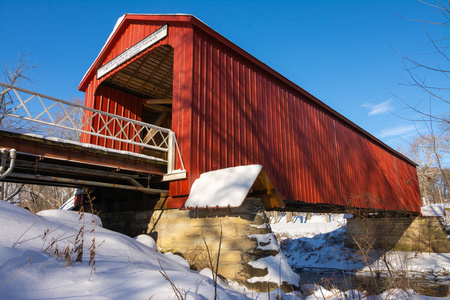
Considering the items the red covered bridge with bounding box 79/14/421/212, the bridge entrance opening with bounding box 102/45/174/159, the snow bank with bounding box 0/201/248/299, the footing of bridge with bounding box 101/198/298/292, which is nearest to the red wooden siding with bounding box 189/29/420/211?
the red covered bridge with bounding box 79/14/421/212

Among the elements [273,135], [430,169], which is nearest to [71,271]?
[273,135]

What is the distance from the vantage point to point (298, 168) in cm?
1120

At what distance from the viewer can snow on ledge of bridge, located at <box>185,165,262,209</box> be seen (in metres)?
5.74

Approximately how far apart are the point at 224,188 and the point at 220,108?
3.11m

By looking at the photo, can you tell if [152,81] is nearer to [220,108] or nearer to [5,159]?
[220,108]

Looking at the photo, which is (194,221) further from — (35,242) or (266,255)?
(35,242)

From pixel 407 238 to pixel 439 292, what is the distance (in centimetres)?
1172

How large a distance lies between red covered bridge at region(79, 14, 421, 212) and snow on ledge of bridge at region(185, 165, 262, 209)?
0.60 m

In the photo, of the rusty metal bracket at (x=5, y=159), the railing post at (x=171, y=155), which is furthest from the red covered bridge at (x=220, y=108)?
the rusty metal bracket at (x=5, y=159)

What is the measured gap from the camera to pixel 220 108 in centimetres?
854

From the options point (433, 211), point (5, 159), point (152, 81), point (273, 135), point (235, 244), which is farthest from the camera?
point (433, 211)

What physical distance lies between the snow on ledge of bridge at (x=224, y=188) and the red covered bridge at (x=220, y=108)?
599 millimetres

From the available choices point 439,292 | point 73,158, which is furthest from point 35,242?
point 439,292

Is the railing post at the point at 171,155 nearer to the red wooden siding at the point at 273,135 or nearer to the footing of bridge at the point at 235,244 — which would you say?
the red wooden siding at the point at 273,135
